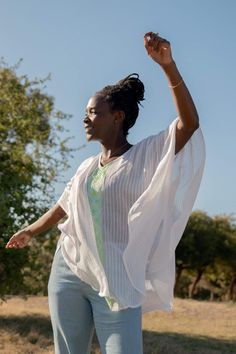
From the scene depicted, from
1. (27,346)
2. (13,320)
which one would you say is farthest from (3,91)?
(27,346)

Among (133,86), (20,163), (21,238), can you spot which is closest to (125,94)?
(133,86)

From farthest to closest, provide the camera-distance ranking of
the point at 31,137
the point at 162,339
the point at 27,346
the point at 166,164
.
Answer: the point at 31,137
the point at 162,339
the point at 27,346
the point at 166,164

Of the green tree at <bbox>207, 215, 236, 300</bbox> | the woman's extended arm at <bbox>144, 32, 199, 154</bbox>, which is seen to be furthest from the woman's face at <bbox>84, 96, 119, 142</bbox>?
the green tree at <bbox>207, 215, 236, 300</bbox>

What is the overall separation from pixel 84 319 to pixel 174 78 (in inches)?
52.4

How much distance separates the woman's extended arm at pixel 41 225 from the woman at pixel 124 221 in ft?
1.15

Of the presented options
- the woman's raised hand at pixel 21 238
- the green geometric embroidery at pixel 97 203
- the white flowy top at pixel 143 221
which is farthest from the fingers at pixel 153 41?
the woman's raised hand at pixel 21 238

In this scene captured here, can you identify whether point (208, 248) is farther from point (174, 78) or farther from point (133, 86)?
point (174, 78)

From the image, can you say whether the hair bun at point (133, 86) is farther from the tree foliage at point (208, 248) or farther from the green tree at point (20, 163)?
the tree foliage at point (208, 248)

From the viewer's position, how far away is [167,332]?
37.0ft

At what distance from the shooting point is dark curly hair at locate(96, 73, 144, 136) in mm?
2914

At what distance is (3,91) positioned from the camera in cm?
1235

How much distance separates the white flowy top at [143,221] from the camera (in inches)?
105

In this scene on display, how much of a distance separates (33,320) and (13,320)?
1.45 feet

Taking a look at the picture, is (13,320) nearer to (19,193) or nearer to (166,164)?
(19,193)
